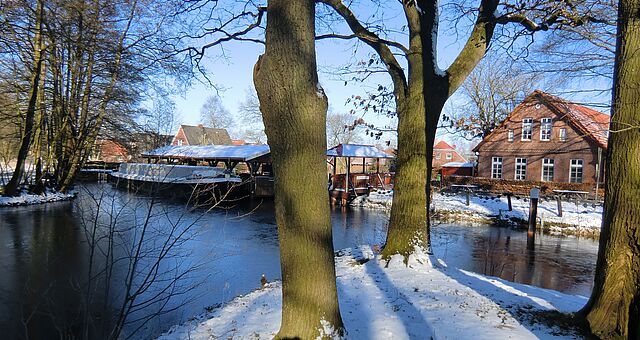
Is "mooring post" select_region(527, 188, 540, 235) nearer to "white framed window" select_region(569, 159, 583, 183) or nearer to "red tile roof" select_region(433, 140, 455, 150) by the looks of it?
"white framed window" select_region(569, 159, 583, 183)

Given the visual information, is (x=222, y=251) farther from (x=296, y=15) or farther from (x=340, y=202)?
(x=340, y=202)

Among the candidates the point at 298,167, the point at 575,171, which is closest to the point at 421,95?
the point at 298,167

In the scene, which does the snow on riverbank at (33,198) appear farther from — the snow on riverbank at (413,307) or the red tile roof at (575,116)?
the red tile roof at (575,116)

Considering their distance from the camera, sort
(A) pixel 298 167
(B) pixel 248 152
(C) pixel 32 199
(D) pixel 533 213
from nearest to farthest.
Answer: (A) pixel 298 167 < (D) pixel 533 213 < (C) pixel 32 199 < (B) pixel 248 152

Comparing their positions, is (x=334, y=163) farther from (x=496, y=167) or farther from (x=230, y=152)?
(x=496, y=167)

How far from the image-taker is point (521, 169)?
30172 mm

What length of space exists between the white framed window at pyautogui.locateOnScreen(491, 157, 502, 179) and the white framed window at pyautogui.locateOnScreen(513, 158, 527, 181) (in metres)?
1.32

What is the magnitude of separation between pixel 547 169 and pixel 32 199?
1226 inches

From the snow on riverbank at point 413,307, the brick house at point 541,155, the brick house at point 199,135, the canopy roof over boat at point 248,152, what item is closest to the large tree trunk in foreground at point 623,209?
the snow on riverbank at point 413,307

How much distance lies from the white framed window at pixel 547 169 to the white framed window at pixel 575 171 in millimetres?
1393

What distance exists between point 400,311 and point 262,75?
2875 millimetres

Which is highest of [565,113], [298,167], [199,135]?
[199,135]

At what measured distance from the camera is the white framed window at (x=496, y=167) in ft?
103

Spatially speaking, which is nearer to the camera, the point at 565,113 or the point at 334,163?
the point at 565,113
